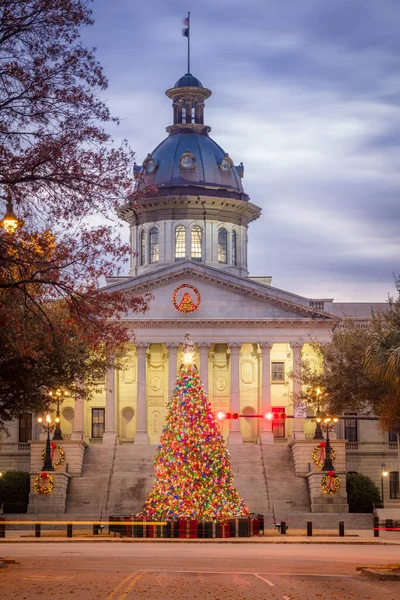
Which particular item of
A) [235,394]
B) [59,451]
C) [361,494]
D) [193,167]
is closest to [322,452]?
[361,494]

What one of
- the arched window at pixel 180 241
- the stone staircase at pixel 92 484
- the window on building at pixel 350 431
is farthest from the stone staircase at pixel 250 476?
the arched window at pixel 180 241

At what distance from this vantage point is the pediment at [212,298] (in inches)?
3441

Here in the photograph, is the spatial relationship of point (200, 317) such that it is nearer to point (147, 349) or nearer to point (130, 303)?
point (147, 349)

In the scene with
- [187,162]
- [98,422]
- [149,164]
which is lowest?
[98,422]

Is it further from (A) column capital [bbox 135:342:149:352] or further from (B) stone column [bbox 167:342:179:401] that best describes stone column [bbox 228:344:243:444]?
(A) column capital [bbox 135:342:149:352]

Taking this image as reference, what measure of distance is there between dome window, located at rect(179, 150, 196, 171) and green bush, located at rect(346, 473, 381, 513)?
34.6m

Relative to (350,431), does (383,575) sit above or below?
below

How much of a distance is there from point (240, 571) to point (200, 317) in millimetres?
56814

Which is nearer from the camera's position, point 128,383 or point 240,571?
point 240,571

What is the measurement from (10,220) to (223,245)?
77301mm

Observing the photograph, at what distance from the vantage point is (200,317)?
8800 centimetres

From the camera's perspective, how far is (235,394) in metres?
87.6

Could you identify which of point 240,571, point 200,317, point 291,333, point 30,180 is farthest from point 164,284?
point 30,180

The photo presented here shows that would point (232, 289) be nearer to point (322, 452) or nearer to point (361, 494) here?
point (322, 452)
